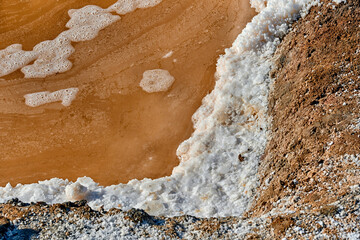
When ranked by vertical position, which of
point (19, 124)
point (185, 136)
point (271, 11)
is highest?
point (271, 11)

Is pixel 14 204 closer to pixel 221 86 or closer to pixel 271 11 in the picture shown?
pixel 221 86

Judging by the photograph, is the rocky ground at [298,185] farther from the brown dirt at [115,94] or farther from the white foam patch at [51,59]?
the white foam patch at [51,59]

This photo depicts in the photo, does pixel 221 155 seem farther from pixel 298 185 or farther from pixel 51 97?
pixel 51 97

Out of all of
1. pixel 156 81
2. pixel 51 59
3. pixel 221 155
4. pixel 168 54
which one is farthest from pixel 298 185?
pixel 51 59

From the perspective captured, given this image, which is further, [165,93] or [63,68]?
[63,68]

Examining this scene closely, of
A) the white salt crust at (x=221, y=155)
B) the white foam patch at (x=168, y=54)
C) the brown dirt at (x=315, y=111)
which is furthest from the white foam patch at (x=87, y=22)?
the brown dirt at (x=315, y=111)

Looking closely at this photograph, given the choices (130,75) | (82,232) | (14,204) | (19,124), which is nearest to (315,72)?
(130,75)
